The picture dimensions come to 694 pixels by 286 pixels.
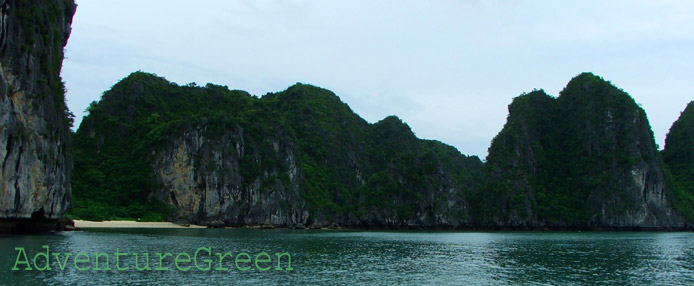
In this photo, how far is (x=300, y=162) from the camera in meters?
113

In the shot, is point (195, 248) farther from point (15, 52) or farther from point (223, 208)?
point (223, 208)

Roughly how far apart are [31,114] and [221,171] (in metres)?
49.6

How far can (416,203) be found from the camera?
11494 centimetres

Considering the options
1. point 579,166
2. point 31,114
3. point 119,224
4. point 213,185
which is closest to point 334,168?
point 213,185

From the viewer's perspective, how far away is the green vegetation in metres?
134

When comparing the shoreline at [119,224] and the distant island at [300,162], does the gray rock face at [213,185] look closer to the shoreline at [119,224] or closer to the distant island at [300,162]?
the distant island at [300,162]

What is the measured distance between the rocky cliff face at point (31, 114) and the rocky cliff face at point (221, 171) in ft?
95.2

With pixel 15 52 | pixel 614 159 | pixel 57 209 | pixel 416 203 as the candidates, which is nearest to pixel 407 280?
pixel 15 52

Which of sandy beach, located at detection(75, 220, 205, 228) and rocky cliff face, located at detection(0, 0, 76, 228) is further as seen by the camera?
sandy beach, located at detection(75, 220, 205, 228)

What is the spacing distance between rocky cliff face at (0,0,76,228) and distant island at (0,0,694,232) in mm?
192

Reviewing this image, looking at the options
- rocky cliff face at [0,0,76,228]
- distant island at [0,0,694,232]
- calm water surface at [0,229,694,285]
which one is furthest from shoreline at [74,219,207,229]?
calm water surface at [0,229,694,285]

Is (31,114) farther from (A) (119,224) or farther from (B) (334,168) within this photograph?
(B) (334,168)

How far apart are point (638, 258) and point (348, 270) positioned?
22.5 m

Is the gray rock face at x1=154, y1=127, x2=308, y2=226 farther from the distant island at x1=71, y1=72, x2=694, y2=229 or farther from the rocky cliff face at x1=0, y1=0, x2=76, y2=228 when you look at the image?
the rocky cliff face at x1=0, y1=0, x2=76, y2=228
